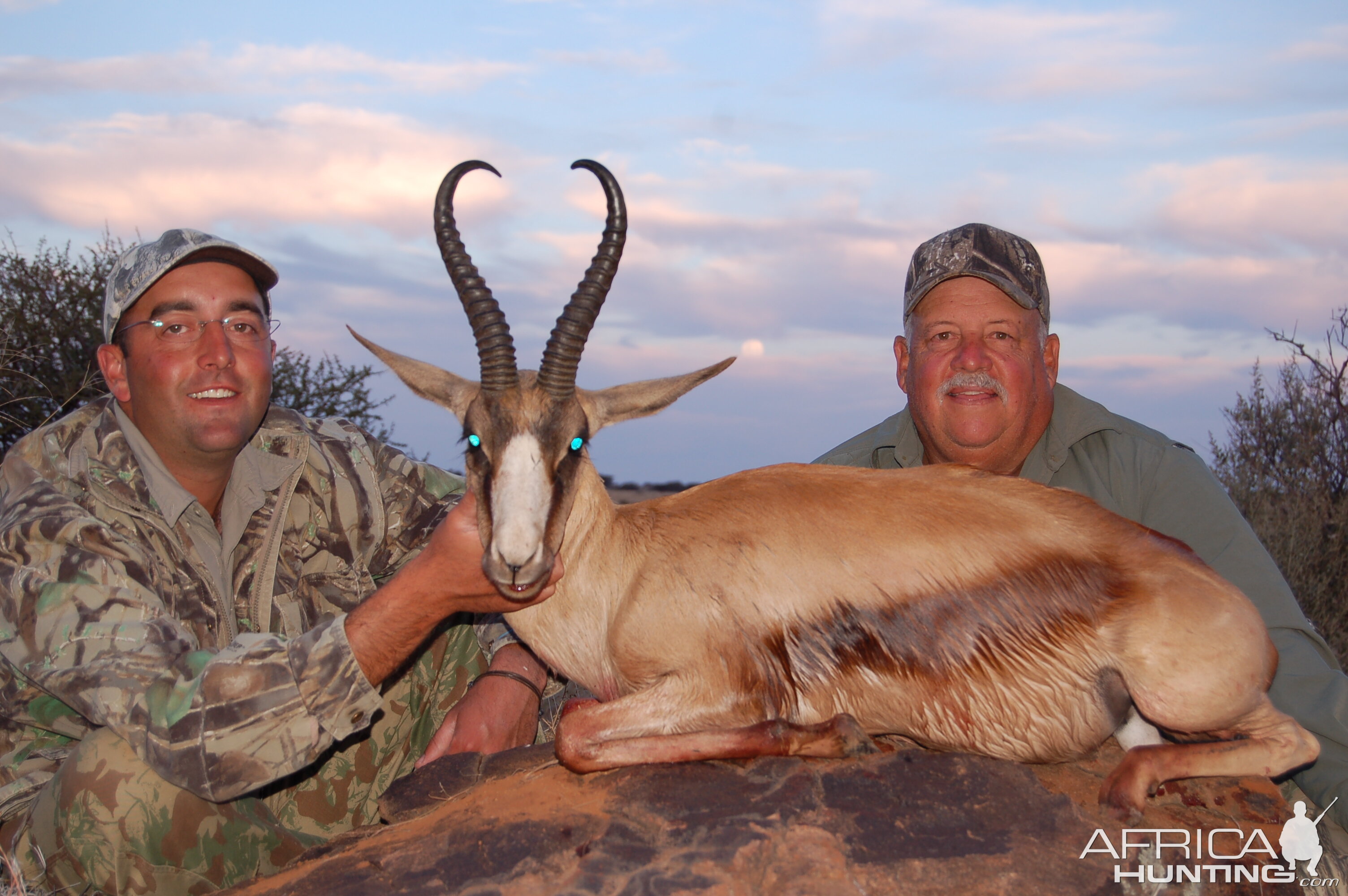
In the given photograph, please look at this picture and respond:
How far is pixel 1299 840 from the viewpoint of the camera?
4.18 m

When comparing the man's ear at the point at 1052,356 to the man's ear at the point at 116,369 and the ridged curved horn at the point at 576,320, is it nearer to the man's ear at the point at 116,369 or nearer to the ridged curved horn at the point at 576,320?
the ridged curved horn at the point at 576,320

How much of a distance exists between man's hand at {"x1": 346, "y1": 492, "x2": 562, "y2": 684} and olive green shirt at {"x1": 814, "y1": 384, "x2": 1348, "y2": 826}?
3089 mm

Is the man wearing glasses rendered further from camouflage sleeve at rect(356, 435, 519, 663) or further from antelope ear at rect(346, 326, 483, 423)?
antelope ear at rect(346, 326, 483, 423)

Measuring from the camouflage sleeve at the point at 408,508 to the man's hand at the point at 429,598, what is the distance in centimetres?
209

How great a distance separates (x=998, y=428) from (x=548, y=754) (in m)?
3.70

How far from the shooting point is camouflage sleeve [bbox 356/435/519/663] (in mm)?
7035

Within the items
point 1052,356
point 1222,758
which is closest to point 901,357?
point 1052,356

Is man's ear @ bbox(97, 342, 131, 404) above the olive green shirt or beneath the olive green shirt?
above

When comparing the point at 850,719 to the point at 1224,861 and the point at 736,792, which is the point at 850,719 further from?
the point at 1224,861

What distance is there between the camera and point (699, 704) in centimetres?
443

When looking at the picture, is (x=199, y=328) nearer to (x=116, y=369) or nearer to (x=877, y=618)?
(x=116, y=369)

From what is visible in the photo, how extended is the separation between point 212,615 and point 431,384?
215 cm

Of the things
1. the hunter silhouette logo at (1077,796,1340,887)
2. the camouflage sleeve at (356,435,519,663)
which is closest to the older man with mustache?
the hunter silhouette logo at (1077,796,1340,887)

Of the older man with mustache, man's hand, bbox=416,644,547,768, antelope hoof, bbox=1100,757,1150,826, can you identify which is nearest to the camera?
antelope hoof, bbox=1100,757,1150,826
